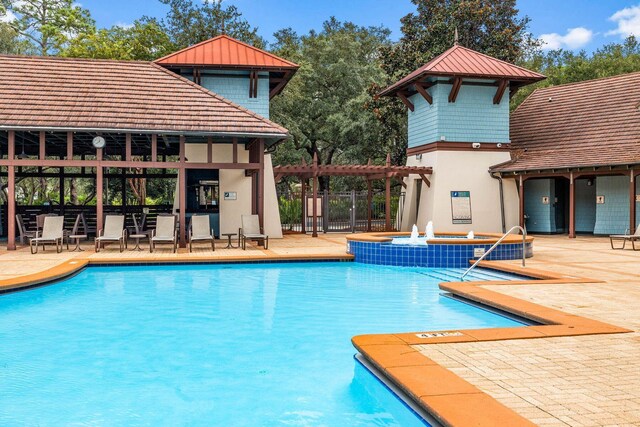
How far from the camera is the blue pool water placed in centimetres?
407

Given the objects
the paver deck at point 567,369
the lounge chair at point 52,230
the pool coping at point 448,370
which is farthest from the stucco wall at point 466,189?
the paver deck at point 567,369

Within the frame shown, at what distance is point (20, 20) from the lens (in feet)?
97.7

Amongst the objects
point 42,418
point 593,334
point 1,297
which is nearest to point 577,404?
point 593,334

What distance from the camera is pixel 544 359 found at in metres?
4.25

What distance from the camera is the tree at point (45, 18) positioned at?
28578 mm

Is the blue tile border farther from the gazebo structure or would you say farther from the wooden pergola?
the wooden pergola

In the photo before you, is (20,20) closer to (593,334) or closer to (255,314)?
(255,314)

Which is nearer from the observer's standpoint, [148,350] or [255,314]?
[148,350]

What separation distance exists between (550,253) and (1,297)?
1144 cm

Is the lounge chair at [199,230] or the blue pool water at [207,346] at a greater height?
the lounge chair at [199,230]

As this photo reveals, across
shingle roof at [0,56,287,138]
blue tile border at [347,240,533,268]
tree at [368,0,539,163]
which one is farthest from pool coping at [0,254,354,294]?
tree at [368,0,539,163]

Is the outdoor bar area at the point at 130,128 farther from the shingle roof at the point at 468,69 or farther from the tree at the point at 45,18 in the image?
the tree at the point at 45,18

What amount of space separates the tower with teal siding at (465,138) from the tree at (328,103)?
298 inches

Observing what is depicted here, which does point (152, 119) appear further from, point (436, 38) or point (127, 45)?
point (436, 38)
